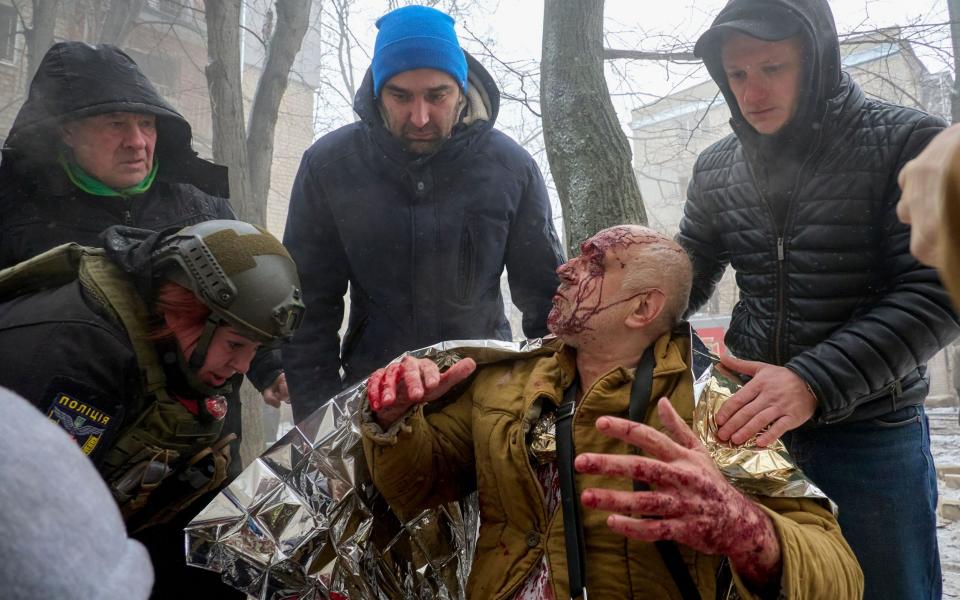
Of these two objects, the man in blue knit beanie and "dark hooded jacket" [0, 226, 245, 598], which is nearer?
"dark hooded jacket" [0, 226, 245, 598]

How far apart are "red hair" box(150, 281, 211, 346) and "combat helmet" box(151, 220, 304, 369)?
35 mm

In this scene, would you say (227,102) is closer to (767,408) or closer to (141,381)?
(141,381)

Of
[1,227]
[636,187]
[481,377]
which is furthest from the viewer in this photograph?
[636,187]

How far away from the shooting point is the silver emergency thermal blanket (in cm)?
253

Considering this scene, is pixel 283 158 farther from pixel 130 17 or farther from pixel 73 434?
pixel 73 434

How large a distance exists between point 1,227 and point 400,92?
5.57 ft

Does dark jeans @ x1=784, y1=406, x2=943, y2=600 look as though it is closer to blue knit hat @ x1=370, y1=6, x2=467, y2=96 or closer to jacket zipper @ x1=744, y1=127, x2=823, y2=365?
jacket zipper @ x1=744, y1=127, x2=823, y2=365

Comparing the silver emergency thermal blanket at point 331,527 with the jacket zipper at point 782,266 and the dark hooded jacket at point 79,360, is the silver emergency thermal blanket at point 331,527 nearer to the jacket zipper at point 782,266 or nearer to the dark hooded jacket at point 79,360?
the jacket zipper at point 782,266

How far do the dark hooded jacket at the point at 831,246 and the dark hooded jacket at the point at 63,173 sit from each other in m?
2.30

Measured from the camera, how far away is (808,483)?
2.01m

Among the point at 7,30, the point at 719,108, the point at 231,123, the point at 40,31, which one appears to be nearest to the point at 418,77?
the point at 231,123

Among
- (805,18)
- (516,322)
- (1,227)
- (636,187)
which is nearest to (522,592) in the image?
(805,18)

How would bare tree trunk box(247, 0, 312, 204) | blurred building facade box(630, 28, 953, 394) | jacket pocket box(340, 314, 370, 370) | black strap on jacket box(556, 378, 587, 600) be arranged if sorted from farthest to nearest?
bare tree trunk box(247, 0, 312, 204)
blurred building facade box(630, 28, 953, 394)
jacket pocket box(340, 314, 370, 370)
black strap on jacket box(556, 378, 587, 600)

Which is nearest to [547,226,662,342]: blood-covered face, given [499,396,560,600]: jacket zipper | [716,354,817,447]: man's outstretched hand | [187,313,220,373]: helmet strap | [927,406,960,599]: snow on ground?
[499,396,560,600]: jacket zipper
